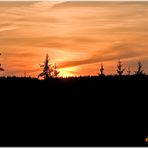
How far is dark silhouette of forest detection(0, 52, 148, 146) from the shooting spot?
17500mm

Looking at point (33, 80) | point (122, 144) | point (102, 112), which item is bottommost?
point (122, 144)

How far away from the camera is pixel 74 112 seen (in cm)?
1806

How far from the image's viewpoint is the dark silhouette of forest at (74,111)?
689 inches

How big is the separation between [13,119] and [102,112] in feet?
11.1

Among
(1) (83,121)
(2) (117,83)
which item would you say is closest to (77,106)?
(1) (83,121)

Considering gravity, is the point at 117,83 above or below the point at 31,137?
above

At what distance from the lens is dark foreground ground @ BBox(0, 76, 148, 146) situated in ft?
57.4

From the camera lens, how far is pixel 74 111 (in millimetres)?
18094

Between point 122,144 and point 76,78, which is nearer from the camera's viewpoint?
point 122,144

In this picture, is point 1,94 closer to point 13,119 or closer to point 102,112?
point 13,119

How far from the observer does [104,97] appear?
18406 mm

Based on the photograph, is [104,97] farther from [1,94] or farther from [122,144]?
[1,94]

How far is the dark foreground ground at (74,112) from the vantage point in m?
17.5

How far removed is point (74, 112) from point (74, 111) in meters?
0.05
